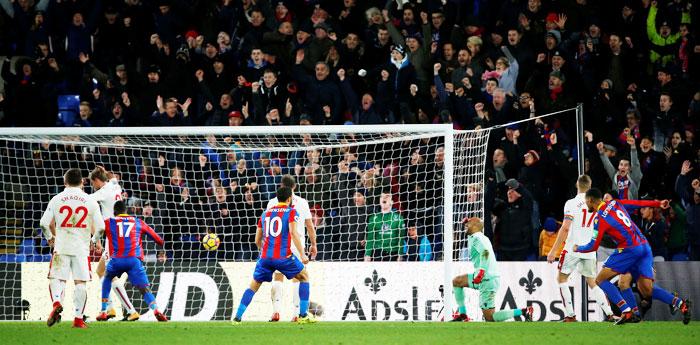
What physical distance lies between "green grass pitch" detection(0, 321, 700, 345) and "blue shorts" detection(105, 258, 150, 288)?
1200mm

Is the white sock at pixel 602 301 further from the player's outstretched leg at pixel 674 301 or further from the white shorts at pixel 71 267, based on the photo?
the white shorts at pixel 71 267

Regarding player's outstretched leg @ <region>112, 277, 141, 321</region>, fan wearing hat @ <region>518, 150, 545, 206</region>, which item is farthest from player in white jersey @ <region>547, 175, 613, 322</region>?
player's outstretched leg @ <region>112, 277, 141, 321</region>

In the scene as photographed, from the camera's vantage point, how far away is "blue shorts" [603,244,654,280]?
518 inches

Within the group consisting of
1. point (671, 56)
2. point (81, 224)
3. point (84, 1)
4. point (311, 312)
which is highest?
point (84, 1)

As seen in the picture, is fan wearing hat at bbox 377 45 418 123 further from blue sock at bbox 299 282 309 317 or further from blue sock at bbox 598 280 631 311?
blue sock at bbox 598 280 631 311

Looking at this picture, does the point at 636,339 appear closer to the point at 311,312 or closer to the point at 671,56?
the point at 311,312

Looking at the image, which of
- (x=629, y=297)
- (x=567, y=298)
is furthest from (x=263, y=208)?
(x=629, y=297)

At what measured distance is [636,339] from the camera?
10.9 meters

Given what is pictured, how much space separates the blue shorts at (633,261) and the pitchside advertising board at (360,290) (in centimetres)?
266

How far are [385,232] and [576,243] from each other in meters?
2.71

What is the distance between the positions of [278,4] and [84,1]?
12.4 feet

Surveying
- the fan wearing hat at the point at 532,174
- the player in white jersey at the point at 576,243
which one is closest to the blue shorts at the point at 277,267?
the player in white jersey at the point at 576,243

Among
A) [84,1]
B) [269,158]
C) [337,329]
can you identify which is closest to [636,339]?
[337,329]

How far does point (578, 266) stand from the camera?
588 inches
